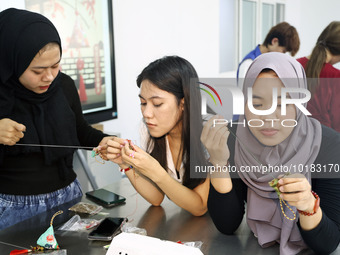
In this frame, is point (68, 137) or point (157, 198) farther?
point (68, 137)

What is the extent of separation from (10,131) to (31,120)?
167 mm

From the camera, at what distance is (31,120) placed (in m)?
1.55

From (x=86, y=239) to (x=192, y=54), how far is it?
389 centimetres

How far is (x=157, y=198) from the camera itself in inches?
59.2

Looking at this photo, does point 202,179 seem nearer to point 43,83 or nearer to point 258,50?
point 43,83

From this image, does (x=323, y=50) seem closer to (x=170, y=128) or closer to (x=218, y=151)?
(x=170, y=128)

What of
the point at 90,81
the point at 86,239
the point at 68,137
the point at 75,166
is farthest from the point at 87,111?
the point at 86,239

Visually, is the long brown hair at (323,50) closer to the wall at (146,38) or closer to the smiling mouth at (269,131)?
the smiling mouth at (269,131)

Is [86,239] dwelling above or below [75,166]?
above

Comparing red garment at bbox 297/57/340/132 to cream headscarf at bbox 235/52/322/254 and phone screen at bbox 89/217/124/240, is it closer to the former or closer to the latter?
cream headscarf at bbox 235/52/322/254

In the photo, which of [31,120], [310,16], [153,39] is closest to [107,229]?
[31,120]

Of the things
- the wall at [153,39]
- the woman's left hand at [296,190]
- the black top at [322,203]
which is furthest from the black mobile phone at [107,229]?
the wall at [153,39]

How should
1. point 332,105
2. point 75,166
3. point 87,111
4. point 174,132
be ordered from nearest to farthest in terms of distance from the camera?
point 174,132
point 332,105
point 75,166
point 87,111

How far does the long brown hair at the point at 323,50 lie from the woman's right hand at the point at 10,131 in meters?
1.85
